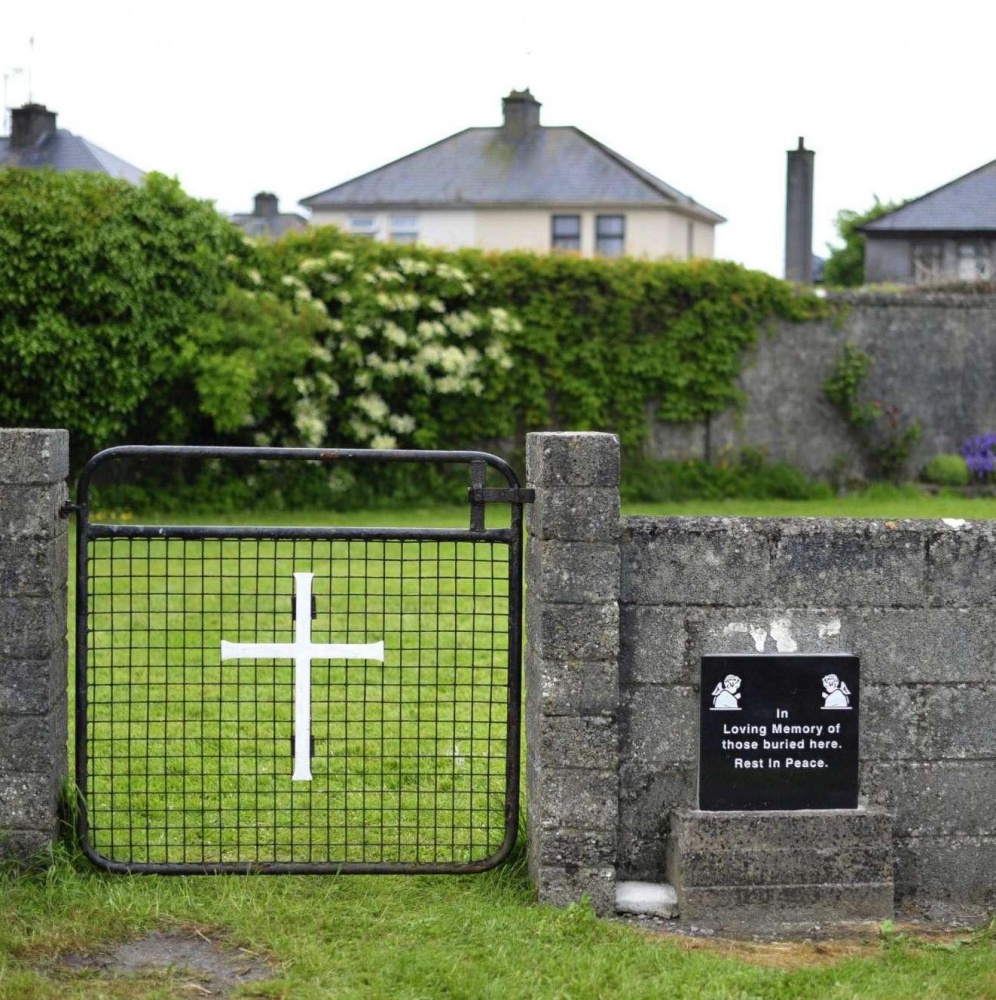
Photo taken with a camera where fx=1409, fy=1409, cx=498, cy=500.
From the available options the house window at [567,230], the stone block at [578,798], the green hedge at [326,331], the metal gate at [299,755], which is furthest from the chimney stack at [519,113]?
the stone block at [578,798]

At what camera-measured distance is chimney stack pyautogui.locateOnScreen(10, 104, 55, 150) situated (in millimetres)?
35469

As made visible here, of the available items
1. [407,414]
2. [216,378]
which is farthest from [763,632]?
[407,414]

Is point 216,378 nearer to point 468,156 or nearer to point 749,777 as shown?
point 749,777

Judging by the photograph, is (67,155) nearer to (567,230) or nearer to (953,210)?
(567,230)

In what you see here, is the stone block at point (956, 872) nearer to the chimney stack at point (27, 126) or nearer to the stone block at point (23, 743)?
the stone block at point (23, 743)

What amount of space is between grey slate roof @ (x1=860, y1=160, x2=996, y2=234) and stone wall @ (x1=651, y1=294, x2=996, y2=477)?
20.6 metres

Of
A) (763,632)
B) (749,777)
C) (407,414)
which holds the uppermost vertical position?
(407,414)

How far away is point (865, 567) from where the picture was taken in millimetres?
4676

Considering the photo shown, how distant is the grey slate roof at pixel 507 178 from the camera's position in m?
39.6

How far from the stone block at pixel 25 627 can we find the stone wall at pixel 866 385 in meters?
15.7

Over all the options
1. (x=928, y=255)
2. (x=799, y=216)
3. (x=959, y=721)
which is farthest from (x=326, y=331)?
(x=928, y=255)

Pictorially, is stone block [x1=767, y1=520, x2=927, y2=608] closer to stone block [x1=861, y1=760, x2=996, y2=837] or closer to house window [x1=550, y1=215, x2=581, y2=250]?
stone block [x1=861, y1=760, x2=996, y2=837]

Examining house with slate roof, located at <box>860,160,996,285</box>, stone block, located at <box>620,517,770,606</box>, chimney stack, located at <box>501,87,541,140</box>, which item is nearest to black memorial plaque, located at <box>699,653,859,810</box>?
stone block, located at <box>620,517,770,606</box>

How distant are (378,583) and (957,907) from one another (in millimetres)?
7049
